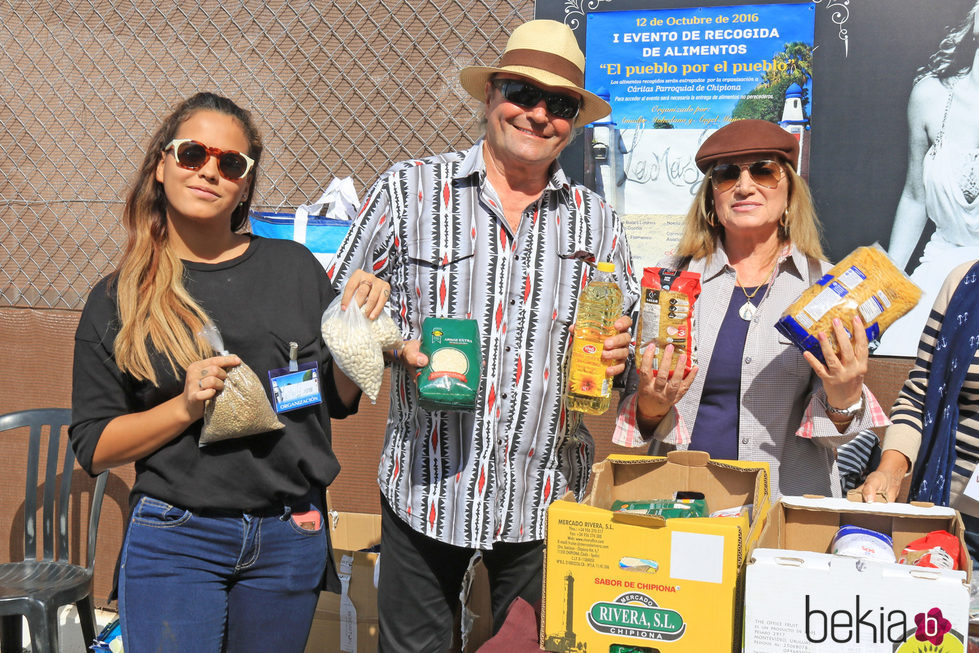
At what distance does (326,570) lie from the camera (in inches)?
83.7

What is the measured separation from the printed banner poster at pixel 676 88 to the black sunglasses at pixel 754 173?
4.24 ft

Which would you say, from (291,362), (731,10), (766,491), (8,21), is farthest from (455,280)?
(8,21)

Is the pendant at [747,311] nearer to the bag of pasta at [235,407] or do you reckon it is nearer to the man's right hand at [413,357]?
the man's right hand at [413,357]

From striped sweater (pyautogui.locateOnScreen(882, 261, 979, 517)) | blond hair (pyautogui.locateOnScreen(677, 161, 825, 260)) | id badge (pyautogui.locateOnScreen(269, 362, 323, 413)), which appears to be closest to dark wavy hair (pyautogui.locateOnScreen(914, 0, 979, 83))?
blond hair (pyautogui.locateOnScreen(677, 161, 825, 260))

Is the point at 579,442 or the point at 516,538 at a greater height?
the point at 579,442

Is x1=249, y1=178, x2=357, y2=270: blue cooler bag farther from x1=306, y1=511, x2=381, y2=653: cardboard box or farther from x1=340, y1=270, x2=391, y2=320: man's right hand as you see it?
x1=340, y1=270, x2=391, y2=320: man's right hand

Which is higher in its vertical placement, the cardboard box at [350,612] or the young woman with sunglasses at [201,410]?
the young woman with sunglasses at [201,410]

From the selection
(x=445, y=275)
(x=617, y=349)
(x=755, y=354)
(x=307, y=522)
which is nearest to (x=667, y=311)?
(x=617, y=349)

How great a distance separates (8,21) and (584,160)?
3.53 metres

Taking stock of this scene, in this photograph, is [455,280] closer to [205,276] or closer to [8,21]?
[205,276]

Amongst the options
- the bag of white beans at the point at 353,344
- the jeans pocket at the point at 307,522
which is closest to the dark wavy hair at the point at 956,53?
the bag of white beans at the point at 353,344

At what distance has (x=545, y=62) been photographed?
2.27 meters

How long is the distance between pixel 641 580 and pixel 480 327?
88 centimetres

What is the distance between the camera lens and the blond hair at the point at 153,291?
187 centimetres
